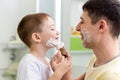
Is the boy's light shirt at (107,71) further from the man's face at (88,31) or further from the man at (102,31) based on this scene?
the man's face at (88,31)

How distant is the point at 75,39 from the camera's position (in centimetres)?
200

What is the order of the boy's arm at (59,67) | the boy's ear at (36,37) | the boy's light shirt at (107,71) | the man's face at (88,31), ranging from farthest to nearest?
1. the boy's ear at (36,37)
2. the boy's arm at (59,67)
3. the man's face at (88,31)
4. the boy's light shirt at (107,71)

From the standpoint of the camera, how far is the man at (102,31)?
3.18 ft

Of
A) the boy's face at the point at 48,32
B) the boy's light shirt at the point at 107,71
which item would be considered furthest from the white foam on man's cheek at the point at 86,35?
the boy's face at the point at 48,32

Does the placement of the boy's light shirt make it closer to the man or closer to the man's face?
the man

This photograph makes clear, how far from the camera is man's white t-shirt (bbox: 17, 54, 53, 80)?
1.12m

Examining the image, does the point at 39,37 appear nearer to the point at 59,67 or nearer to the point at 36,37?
the point at 36,37

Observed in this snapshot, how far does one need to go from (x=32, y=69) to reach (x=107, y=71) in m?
0.38

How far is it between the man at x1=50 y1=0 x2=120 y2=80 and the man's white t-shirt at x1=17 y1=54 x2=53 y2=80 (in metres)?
0.25

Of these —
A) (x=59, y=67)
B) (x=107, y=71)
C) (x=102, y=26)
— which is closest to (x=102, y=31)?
(x=102, y=26)

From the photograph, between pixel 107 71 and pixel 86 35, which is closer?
pixel 107 71

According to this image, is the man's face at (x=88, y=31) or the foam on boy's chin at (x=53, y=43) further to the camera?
the foam on boy's chin at (x=53, y=43)

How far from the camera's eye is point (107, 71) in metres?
0.90

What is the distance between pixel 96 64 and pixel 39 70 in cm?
27
